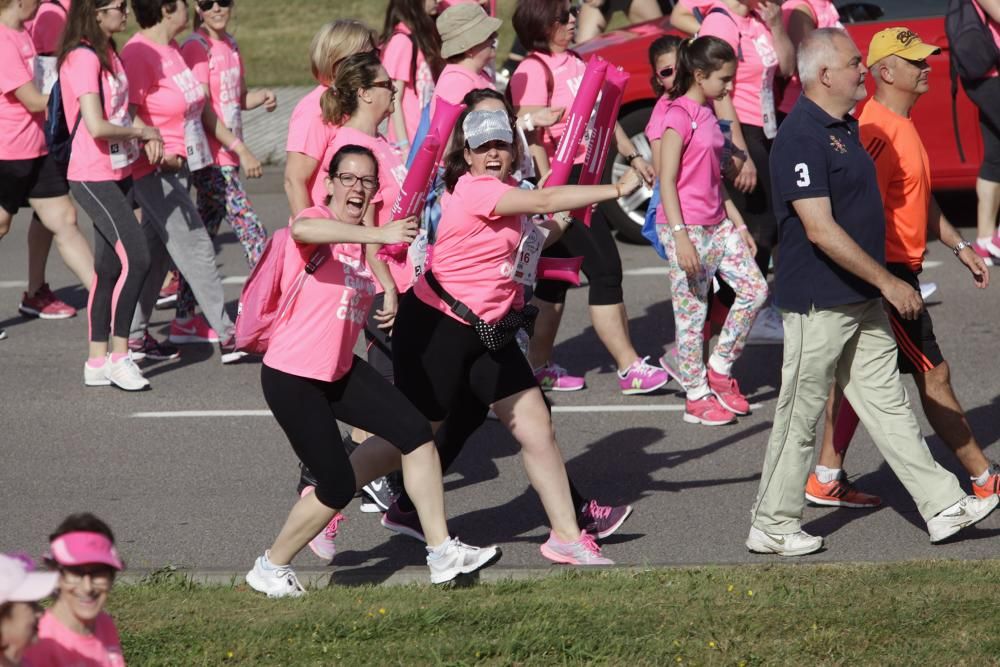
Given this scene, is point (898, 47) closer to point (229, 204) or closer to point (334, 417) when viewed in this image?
point (334, 417)

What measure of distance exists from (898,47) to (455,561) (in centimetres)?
257

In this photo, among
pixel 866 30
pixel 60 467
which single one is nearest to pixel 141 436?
pixel 60 467

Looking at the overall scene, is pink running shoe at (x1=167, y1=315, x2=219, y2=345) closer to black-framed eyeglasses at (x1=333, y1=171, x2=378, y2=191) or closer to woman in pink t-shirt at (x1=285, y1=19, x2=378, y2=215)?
woman in pink t-shirt at (x1=285, y1=19, x2=378, y2=215)

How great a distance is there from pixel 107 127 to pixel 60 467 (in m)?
1.90

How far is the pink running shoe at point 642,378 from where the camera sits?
8125 mm

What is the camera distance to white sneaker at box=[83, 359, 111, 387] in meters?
8.58

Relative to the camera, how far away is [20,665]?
3152mm

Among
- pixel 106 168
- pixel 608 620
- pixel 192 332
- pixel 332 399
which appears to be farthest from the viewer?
pixel 192 332

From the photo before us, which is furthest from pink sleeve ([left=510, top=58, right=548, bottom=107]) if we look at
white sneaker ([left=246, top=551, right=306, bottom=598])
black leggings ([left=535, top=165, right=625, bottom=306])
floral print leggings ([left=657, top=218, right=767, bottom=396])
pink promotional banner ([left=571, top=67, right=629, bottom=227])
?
white sneaker ([left=246, top=551, right=306, bottom=598])

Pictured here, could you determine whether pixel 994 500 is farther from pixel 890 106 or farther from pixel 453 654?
pixel 453 654

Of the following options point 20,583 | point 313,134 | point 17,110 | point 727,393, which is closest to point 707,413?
point 727,393

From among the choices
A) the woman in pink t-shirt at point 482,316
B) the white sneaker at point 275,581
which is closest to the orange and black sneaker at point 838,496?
the woman in pink t-shirt at point 482,316

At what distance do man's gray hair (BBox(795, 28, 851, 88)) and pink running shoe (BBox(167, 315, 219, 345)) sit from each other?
4856 millimetres

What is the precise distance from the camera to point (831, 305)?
5672 mm
